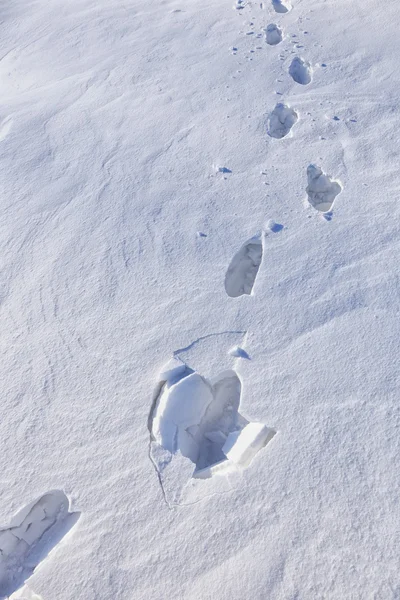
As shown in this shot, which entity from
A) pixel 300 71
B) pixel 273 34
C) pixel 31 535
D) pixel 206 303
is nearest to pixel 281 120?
pixel 300 71

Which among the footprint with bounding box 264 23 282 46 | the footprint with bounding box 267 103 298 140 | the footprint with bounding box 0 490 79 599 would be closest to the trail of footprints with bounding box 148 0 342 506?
the footprint with bounding box 0 490 79 599

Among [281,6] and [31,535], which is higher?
[281,6]

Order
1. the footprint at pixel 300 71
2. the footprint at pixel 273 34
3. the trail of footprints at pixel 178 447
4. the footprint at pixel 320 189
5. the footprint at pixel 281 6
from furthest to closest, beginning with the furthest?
1. the footprint at pixel 281 6
2. the footprint at pixel 273 34
3. the footprint at pixel 300 71
4. the footprint at pixel 320 189
5. the trail of footprints at pixel 178 447

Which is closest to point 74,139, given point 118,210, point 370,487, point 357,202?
point 118,210

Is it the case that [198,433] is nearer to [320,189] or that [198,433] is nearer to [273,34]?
[320,189]

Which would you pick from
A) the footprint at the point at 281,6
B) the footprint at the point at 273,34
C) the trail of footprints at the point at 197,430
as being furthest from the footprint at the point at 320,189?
the footprint at the point at 281,6

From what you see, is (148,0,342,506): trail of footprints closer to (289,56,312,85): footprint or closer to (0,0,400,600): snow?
(0,0,400,600): snow

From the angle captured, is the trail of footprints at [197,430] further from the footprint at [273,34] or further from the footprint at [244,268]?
the footprint at [273,34]

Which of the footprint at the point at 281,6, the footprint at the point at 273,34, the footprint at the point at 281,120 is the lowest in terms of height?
the footprint at the point at 281,120
